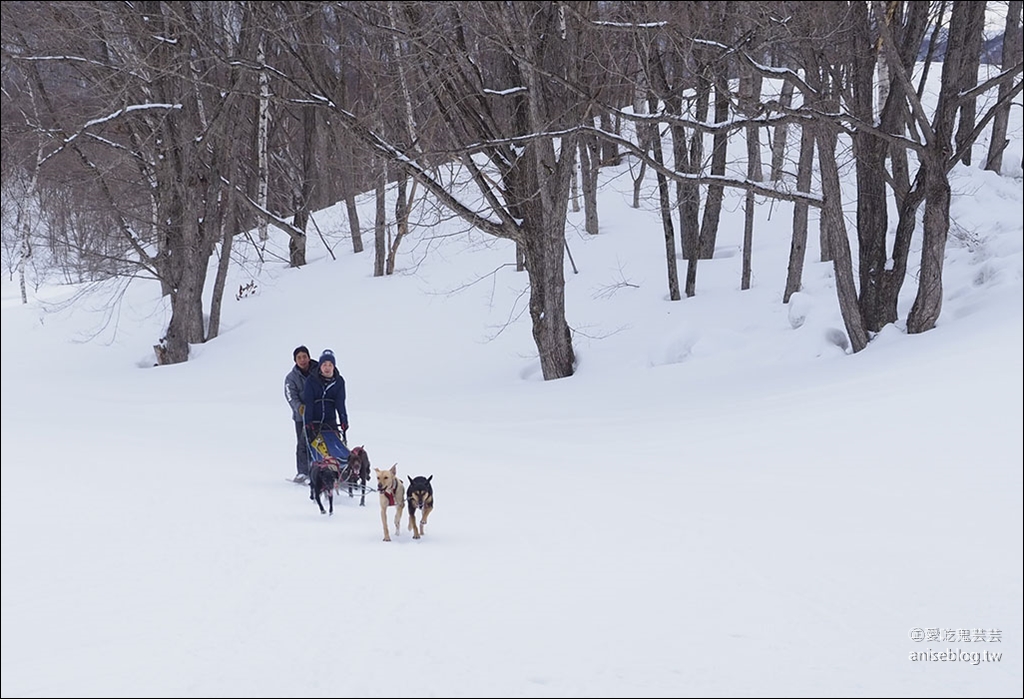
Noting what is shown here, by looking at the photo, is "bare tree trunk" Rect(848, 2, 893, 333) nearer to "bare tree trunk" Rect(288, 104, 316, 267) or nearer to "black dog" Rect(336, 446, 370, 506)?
"black dog" Rect(336, 446, 370, 506)

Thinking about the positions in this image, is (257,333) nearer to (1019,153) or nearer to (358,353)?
(358,353)

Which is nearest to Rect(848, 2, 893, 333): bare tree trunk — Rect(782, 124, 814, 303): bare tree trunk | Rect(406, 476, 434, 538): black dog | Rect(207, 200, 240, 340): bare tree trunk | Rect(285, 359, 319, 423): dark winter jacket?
Rect(782, 124, 814, 303): bare tree trunk

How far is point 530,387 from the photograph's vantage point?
16516mm

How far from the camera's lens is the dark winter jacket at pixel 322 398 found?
32.0 feet

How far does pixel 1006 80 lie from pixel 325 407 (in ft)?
32.8

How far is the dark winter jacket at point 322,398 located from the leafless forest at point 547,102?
465 cm

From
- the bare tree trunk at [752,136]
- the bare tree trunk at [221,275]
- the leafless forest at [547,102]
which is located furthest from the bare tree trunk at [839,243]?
the bare tree trunk at [221,275]

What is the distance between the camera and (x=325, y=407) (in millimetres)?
9805

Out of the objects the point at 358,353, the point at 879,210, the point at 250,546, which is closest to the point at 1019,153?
the point at 879,210

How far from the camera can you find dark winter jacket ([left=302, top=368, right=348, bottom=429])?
9.77m

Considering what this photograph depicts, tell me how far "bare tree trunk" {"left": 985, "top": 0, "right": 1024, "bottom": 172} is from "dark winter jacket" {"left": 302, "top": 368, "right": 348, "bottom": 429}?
9.64m

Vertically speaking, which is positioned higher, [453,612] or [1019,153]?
[1019,153]

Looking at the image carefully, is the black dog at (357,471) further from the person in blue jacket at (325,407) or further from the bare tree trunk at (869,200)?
the bare tree trunk at (869,200)

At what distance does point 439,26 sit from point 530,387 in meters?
5.87
